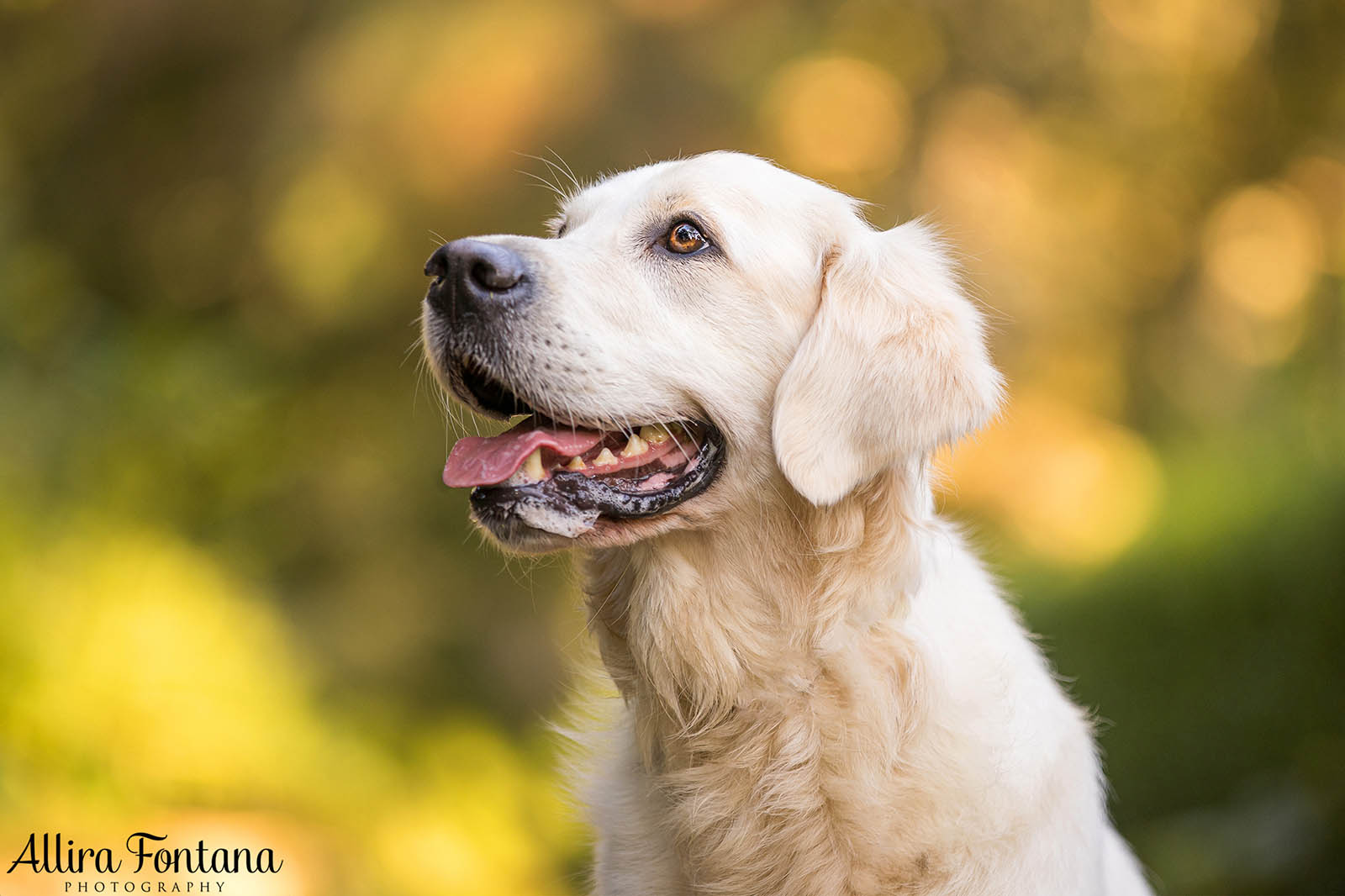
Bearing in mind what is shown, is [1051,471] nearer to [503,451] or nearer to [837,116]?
[837,116]

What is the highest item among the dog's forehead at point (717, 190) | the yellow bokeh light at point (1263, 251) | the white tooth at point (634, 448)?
the yellow bokeh light at point (1263, 251)

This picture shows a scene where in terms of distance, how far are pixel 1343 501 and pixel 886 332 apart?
14.4ft

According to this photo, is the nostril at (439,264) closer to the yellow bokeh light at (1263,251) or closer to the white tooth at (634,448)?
the white tooth at (634,448)

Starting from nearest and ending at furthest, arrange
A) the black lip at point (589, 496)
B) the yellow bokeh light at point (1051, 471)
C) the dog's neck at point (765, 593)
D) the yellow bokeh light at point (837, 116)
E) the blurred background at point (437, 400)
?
the black lip at point (589, 496)
the dog's neck at point (765, 593)
the blurred background at point (437, 400)
the yellow bokeh light at point (837, 116)
the yellow bokeh light at point (1051, 471)

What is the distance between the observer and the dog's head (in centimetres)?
254

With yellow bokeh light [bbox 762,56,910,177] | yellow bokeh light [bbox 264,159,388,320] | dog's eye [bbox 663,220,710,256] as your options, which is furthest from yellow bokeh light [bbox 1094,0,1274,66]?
dog's eye [bbox 663,220,710,256]

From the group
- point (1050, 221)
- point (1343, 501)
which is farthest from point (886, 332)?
point (1050, 221)

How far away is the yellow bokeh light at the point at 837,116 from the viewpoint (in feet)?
22.8

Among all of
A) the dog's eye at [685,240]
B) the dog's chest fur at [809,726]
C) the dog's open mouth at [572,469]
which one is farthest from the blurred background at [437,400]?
the dog's eye at [685,240]

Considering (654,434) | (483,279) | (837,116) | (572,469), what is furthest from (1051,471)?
(483,279)

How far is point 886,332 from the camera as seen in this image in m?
2.62

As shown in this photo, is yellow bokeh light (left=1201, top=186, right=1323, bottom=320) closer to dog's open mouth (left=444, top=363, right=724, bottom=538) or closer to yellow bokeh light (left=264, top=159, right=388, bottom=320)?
yellow bokeh light (left=264, top=159, right=388, bottom=320)

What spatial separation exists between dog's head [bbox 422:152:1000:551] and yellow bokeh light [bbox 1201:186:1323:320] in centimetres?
541

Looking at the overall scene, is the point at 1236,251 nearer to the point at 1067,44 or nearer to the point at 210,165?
the point at 1067,44
